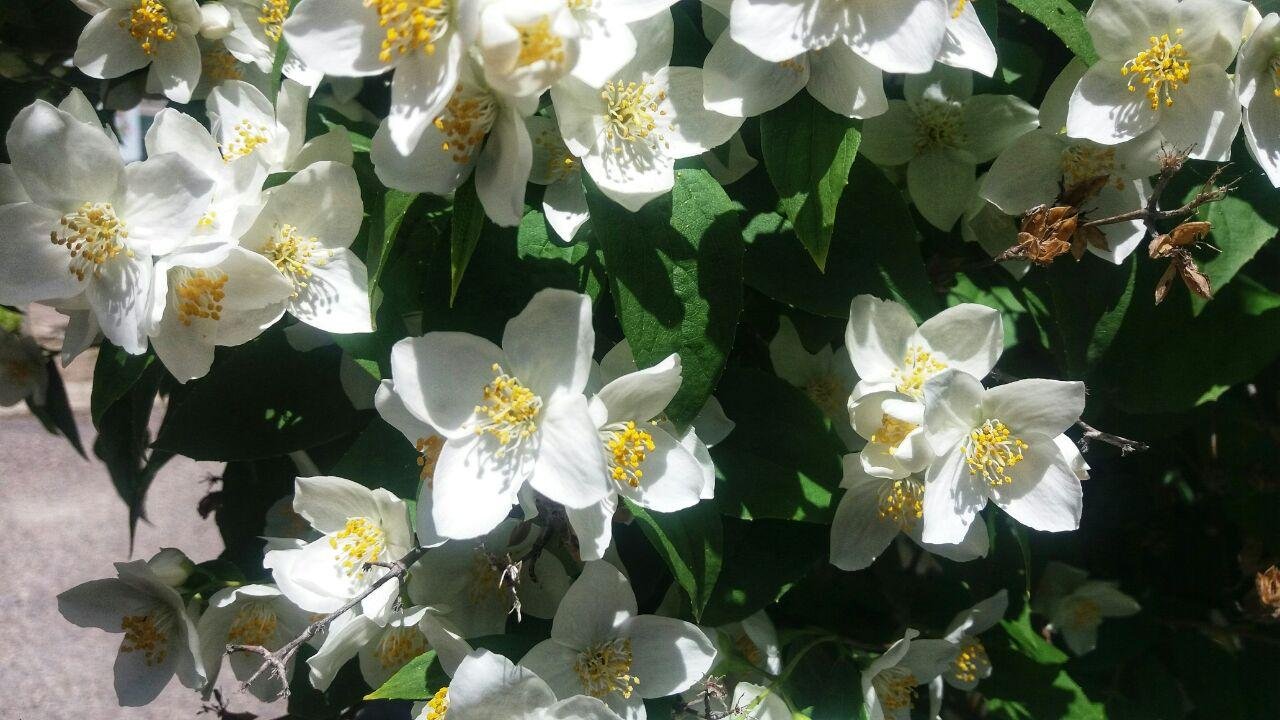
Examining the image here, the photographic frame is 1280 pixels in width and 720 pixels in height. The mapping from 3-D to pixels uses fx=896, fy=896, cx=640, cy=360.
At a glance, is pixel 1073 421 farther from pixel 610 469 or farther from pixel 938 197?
pixel 610 469

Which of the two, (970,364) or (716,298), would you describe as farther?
(970,364)

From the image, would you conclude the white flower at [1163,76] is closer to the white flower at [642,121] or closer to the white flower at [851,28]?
the white flower at [851,28]

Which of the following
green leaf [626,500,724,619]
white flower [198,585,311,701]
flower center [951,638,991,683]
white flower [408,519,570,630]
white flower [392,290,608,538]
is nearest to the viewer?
white flower [392,290,608,538]

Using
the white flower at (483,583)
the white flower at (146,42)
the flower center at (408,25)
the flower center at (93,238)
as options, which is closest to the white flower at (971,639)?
the white flower at (483,583)

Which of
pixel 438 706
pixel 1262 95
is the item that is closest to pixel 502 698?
pixel 438 706

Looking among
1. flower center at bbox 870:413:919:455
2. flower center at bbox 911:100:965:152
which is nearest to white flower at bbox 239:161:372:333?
flower center at bbox 870:413:919:455

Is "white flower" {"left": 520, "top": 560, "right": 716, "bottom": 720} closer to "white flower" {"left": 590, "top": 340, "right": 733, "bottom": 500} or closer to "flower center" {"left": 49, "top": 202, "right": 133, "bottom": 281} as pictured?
"white flower" {"left": 590, "top": 340, "right": 733, "bottom": 500}

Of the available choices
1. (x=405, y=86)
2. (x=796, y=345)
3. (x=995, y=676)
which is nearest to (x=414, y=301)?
(x=405, y=86)
